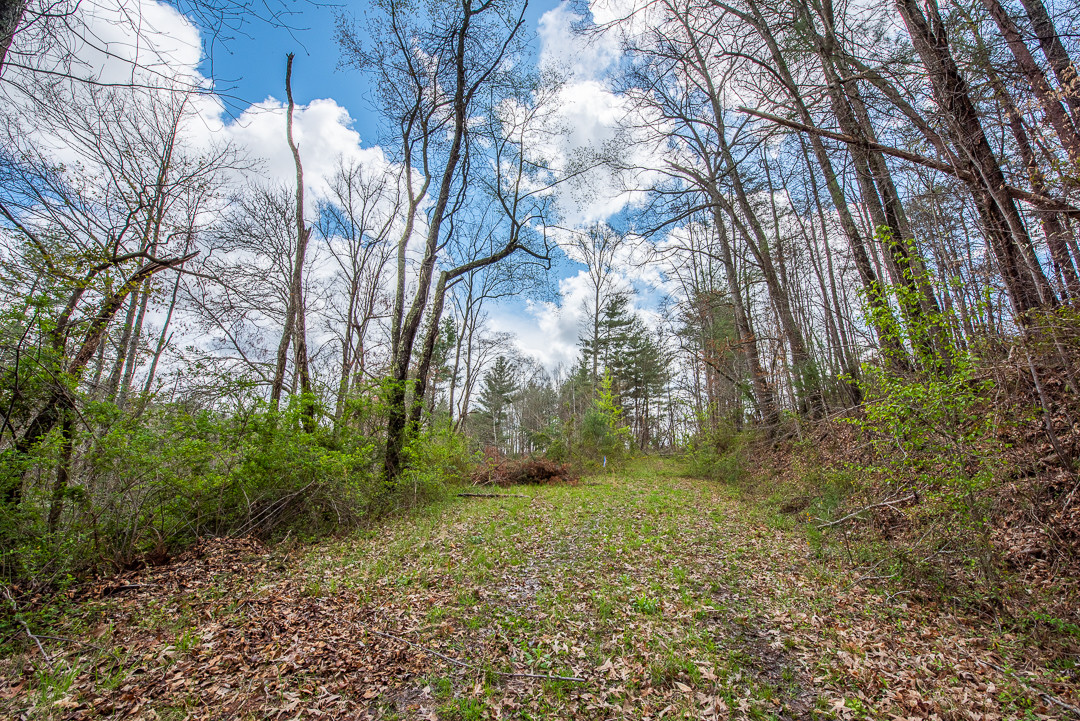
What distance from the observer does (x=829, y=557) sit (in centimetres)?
484

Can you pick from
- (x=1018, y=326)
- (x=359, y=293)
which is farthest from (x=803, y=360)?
(x=359, y=293)

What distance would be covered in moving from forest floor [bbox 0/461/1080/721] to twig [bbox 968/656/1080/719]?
0.01m

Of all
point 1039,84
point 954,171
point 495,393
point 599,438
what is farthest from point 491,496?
point 495,393

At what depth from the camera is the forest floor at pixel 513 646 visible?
2459 millimetres

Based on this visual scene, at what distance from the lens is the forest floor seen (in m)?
2.46

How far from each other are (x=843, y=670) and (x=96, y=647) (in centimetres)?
561

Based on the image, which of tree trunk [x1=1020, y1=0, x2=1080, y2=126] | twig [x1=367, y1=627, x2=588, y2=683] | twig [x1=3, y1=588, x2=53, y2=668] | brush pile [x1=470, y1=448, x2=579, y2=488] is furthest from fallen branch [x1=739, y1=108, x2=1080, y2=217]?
brush pile [x1=470, y1=448, x2=579, y2=488]

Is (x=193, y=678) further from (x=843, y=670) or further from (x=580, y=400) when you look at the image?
(x=580, y=400)

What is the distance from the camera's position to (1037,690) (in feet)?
8.06

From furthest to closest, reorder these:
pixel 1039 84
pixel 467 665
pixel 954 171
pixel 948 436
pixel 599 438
A: 1. pixel 599 438
2. pixel 954 171
3. pixel 1039 84
4. pixel 948 436
5. pixel 467 665

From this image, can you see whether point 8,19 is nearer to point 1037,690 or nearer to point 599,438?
point 1037,690

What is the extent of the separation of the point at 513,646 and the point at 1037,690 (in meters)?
3.56

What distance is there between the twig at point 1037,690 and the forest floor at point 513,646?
0.01 metres

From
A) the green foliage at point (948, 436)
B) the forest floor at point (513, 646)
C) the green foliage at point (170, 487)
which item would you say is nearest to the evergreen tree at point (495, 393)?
the green foliage at point (170, 487)
